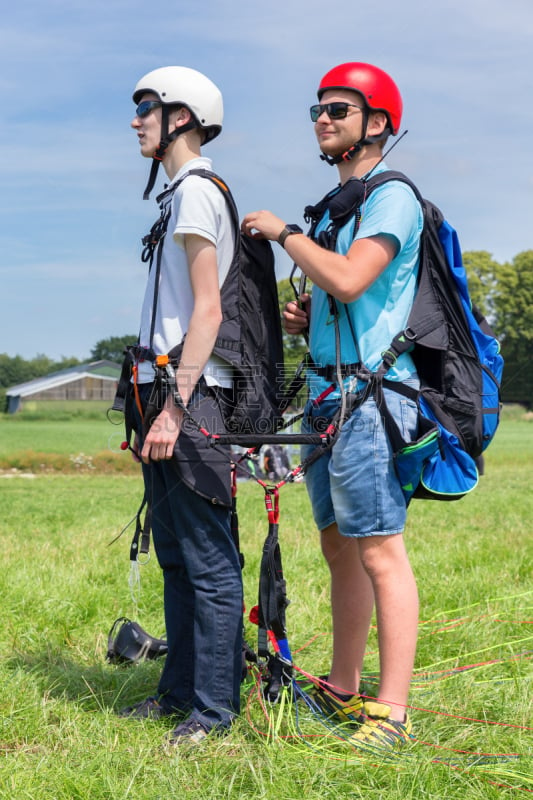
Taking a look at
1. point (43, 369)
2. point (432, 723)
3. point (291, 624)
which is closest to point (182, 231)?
point (432, 723)

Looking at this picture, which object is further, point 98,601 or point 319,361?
point 98,601

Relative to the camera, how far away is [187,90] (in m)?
3.32

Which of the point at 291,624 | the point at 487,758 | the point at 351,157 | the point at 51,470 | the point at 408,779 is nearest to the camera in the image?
the point at 408,779

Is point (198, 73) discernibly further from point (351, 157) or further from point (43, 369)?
point (43, 369)

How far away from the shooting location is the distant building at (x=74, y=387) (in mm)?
89562

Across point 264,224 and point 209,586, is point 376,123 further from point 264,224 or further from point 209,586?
point 209,586

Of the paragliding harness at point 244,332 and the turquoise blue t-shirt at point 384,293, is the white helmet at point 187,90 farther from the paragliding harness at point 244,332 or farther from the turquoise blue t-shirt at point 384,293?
the turquoise blue t-shirt at point 384,293

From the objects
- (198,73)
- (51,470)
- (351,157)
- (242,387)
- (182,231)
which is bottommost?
(51,470)

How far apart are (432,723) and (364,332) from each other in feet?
5.27

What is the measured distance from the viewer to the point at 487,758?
3080 mm

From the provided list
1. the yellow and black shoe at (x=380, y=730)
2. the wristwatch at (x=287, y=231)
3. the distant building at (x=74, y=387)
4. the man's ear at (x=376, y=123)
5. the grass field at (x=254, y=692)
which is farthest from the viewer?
the distant building at (x=74, y=387)

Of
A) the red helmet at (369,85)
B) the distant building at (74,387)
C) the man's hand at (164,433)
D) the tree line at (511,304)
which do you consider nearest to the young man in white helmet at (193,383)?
the man's hand at (164,433)

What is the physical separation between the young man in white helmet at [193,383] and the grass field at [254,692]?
237 millimetres

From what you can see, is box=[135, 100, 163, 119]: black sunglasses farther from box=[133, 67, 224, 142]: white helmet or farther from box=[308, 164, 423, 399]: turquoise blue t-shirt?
box=[308, 164, 423, 399]: turquoise blue t-shirt
